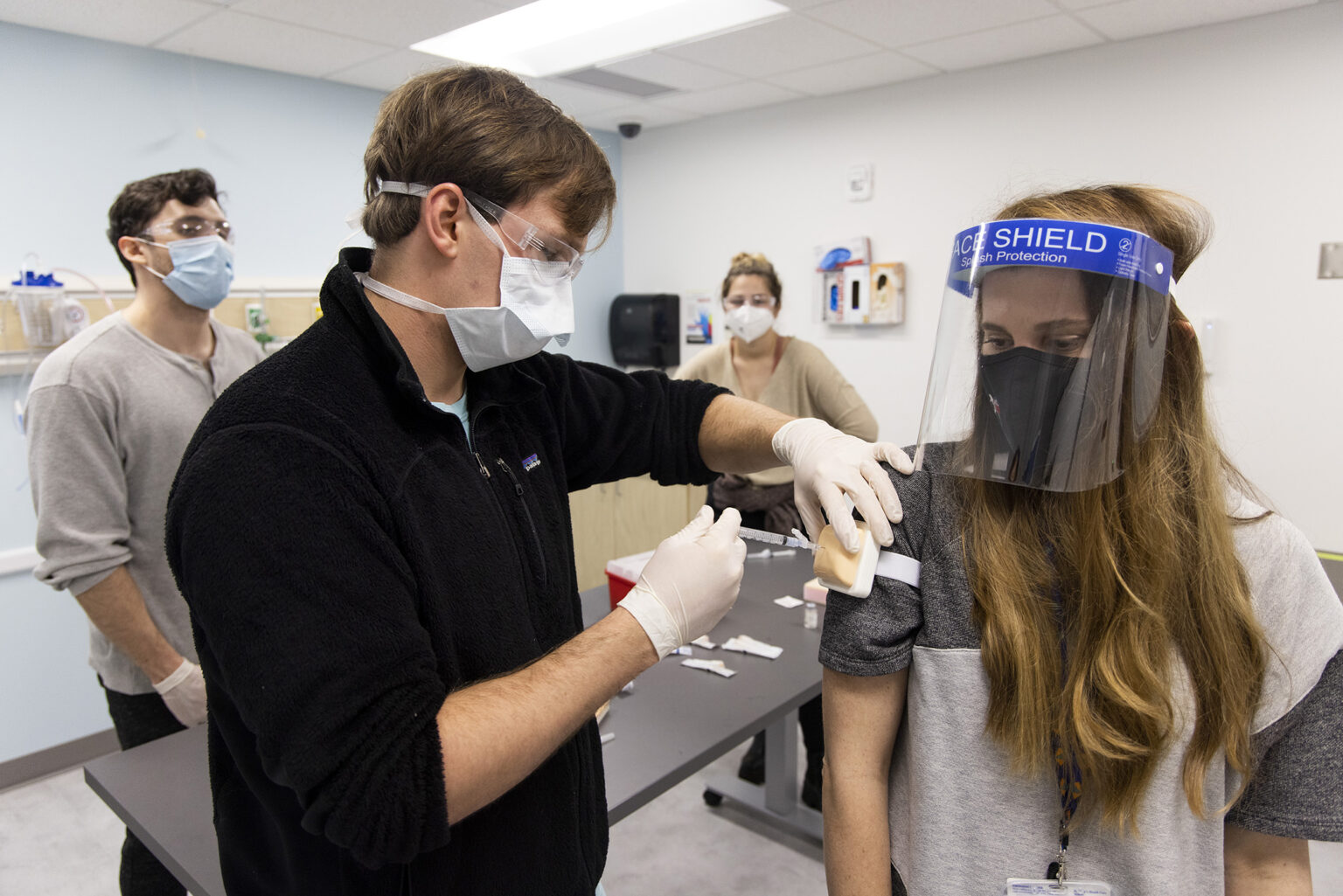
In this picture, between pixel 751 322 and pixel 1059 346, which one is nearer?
pixel 1059 346

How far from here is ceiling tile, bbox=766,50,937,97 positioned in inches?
146

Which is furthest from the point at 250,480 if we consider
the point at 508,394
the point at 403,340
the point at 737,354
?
the point at 737,354

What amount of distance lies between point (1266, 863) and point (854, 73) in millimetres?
3675

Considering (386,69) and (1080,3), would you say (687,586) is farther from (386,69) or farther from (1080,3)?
(386,69)

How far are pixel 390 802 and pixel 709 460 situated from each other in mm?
835

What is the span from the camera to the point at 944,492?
1.04 meters

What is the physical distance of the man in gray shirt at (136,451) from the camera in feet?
5.91

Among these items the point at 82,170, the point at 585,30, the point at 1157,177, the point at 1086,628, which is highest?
the point at 585,30

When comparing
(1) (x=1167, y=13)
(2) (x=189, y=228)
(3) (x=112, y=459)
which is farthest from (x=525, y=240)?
(1) (x=1167, y=13)

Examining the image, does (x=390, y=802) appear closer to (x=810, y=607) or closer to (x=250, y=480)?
(x=250, y=480)

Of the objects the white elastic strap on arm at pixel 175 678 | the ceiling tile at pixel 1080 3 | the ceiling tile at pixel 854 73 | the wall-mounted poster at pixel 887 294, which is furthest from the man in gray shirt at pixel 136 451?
the wall-mounted poster at pixel 887 294

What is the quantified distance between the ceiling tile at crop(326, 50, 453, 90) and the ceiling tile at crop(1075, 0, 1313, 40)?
2.53 meters

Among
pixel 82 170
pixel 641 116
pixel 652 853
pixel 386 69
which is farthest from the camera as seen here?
pixel 641 116

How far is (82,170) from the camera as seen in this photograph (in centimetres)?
320
